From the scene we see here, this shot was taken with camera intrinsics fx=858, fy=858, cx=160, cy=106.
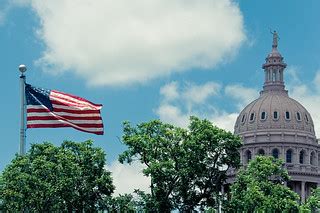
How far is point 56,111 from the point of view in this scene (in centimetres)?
4244

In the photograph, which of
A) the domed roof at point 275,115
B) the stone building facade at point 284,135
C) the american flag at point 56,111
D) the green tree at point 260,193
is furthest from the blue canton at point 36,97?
the domed roof at point 275,115

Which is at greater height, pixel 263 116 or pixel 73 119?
pixel 263 116

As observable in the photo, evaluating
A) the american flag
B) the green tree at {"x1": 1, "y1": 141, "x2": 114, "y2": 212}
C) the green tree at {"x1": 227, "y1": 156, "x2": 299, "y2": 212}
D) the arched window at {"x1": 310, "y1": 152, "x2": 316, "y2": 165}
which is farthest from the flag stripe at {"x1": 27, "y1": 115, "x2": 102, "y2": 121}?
the arched window at {"x1": 310, "y1": 152, "x2": 316, "y2": 165}

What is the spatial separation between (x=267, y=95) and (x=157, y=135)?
115352mm

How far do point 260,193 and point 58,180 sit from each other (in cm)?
1643

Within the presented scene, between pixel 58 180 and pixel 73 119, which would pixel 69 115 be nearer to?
pixel 73 119

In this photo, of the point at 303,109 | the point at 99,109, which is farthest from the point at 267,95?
the point at 99,109

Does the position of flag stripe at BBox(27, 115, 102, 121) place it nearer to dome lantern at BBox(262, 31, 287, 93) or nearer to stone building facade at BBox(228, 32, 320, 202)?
stone building facade at BBox(228, 32, 320, 202)

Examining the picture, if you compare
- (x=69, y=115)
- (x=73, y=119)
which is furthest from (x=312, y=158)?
(x=69, y=115)

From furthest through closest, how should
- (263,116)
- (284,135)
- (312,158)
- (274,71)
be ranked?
(274,71)
(312,158)
(263,116)
(284,135)

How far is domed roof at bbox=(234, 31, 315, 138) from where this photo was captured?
584 feet

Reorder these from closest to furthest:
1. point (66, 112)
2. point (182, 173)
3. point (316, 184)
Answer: point (66, 112) → point (182, 173) → point (316, 184)

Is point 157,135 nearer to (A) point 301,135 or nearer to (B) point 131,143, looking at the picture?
(B) point 131,143

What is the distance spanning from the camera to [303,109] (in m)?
182
